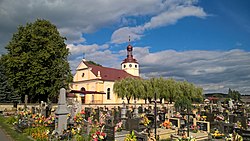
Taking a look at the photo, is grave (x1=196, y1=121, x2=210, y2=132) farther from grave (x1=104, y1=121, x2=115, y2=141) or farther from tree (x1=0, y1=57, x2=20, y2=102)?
tree (x1=0, y1=57, x2=20, y2=102)

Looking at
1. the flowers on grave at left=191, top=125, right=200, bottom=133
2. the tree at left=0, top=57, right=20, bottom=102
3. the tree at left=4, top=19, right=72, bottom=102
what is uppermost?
the tree at left=4, top=19, right=72, bottom=102

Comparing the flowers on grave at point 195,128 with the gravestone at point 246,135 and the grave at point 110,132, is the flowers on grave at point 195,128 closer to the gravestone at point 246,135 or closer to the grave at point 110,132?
the gravestone at point 246,135

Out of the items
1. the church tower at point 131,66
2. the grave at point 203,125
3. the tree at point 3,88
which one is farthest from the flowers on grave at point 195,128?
the church tower at point 131,66

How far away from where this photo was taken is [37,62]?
29.0 meters

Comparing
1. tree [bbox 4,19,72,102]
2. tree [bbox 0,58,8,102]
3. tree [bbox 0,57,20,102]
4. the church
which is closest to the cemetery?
tree [bbox 4,19,72,102]

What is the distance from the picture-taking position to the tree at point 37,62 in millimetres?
28500

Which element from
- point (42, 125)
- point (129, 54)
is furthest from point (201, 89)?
point (42, 125)

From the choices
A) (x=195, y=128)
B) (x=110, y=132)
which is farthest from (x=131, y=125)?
(x=195, y=128)

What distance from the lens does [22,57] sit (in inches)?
1133

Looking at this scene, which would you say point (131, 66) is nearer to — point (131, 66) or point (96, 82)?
point (131, 66)

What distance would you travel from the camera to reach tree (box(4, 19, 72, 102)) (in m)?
28.5

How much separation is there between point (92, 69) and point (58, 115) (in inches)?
1642

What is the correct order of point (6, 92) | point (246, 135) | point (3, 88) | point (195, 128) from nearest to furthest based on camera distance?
point (246, 135) < point (195, 128) < point (3, 88) < point (6, 92)

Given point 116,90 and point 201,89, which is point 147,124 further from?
point 201,89
